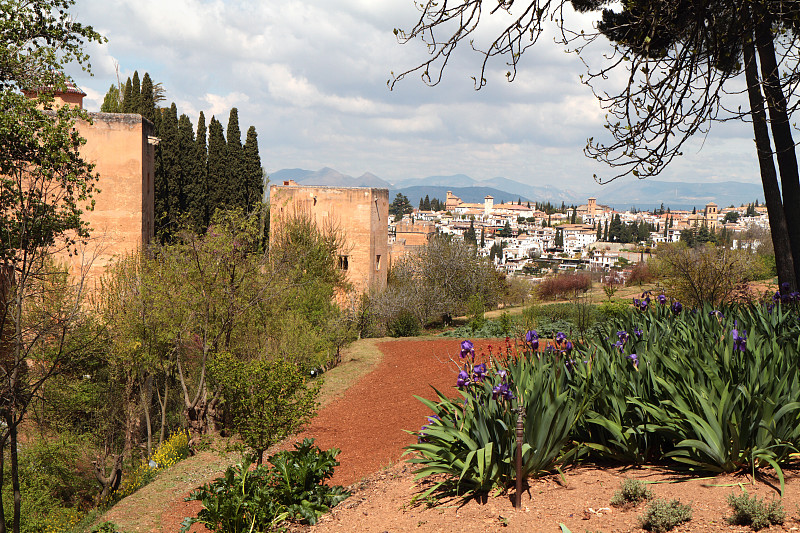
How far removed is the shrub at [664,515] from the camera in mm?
3266

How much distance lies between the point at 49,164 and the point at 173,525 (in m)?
4.85

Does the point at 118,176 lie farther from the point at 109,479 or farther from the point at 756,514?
the point at 756,514

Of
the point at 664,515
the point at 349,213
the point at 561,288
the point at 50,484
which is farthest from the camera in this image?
the point at 561,288

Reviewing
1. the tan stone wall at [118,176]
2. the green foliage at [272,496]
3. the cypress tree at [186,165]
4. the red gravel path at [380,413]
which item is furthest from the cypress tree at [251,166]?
the green foliage at [272,496]

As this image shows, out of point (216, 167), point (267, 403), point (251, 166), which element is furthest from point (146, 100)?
point (267, 403)

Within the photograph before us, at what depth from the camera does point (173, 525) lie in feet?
22.6

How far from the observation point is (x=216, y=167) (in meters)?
28.6

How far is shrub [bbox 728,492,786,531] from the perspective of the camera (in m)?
3.16

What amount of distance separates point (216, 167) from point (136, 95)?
455 centimetres

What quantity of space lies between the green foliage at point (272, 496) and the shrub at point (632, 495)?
2498 mm

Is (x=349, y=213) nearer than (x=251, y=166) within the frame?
Yes

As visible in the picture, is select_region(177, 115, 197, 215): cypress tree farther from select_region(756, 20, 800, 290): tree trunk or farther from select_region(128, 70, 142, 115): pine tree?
select_region(756, 20, 800, 290): tree trunk

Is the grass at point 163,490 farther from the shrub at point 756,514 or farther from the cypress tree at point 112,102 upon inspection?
the cypress tree at point 112,102

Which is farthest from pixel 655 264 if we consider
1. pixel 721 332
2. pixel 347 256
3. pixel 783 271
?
pixel 721 332
